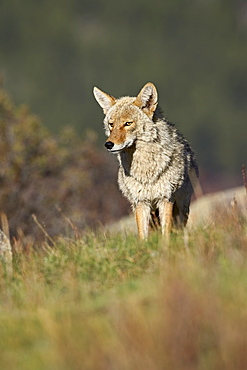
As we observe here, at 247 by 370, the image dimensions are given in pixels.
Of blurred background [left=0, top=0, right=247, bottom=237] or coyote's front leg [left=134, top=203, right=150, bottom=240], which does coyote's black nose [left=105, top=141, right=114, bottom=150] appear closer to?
coyote's front leg [left=134, top=203, right=150, bottom=240]

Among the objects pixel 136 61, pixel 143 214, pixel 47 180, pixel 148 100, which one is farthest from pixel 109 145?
pixel 136 61

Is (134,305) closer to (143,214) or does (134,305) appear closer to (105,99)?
(143,214)

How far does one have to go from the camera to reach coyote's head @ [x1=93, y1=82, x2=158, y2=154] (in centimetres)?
969

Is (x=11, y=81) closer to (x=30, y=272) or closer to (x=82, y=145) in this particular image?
(x=82, y=145)

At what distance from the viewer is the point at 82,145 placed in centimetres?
2916

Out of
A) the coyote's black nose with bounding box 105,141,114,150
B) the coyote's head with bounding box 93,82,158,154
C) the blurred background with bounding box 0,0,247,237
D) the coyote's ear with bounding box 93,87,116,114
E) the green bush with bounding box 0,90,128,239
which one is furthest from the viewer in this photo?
the blurred background with bounding box 0,0,247,237

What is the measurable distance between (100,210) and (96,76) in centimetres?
12611

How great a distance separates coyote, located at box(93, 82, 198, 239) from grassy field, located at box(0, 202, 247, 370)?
1403 millimetres

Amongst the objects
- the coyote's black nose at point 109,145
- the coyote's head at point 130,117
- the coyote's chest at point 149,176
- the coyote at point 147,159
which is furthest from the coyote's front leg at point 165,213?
the coyote's black nose at point 109,145

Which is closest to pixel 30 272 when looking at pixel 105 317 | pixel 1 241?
pixel 1 241

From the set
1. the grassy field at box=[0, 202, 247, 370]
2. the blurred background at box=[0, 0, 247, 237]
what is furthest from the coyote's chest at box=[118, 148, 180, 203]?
the blurred background at box=[0, 0, 247, 237]

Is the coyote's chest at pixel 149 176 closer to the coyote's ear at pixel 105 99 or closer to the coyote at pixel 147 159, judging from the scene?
the coyote at pixel 147 159

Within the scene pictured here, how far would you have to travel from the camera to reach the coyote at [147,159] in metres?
9.84

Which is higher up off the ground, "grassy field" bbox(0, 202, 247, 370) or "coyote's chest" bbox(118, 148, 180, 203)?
"coyote's chest" bbox(118, 148, 180, 203)
